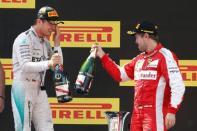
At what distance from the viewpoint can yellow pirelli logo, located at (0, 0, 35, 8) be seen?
22.1 feet

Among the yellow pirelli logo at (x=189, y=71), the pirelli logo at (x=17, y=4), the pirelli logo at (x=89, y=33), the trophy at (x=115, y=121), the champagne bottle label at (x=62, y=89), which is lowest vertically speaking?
the trophy at (x=115, y=121)

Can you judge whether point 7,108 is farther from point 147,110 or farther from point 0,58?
point 147,110

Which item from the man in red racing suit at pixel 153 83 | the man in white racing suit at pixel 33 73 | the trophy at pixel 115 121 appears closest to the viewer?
the man in red racing suit at pixel 153 83

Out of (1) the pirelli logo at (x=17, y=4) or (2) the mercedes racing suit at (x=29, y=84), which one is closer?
(2) the mercedes racing suit at (x=29, y=84)

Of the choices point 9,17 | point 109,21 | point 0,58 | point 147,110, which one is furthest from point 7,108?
point 147,110

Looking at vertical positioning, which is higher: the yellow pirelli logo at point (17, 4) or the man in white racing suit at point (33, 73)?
the yellow pirelli logo at point (17, 4)

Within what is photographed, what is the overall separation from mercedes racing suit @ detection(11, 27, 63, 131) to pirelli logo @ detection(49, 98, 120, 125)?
722mm

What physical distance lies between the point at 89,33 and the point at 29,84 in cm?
110

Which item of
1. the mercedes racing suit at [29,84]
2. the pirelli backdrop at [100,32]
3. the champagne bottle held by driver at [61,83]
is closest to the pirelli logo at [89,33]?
the pirelli backdrop at [100,32]

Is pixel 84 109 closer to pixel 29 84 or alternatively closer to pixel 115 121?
pixel 115 121

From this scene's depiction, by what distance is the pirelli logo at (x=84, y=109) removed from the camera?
6.75 metres

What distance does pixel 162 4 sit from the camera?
6.73m

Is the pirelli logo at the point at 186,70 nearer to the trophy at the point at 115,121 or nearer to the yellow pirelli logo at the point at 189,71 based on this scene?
the yellow pirelli logo at the point at 189,71

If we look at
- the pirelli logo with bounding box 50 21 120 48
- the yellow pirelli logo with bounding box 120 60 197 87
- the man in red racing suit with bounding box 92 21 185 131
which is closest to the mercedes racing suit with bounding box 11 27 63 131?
the pirelli logo with bounding box 50 21 120 48
